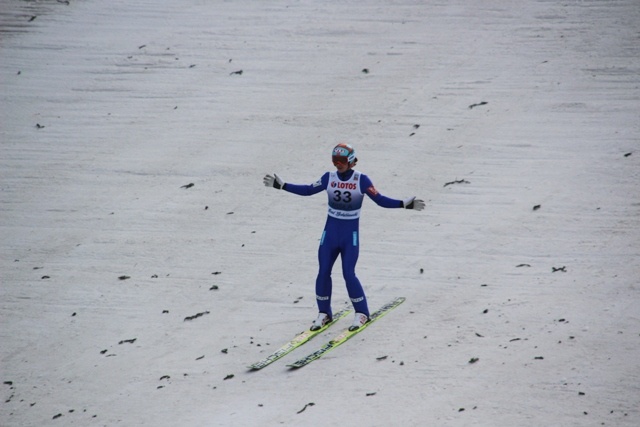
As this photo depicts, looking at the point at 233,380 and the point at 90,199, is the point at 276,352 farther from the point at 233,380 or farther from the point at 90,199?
the point at 90,199

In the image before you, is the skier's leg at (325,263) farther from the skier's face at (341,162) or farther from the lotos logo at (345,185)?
the skier's face at (341,162)

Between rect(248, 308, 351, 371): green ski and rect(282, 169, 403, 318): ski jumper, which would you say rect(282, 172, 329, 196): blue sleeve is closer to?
rect(282, 169, 403, 318): ski jumper

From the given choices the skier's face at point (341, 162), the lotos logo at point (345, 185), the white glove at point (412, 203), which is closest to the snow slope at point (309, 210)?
the white glove at point (412, 203)

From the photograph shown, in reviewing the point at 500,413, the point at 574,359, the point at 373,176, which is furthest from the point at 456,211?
the point at 500,413

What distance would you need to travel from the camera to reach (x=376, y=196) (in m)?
13.2

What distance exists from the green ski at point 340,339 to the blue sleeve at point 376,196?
173 centimetres

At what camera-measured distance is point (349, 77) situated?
77.2 ft

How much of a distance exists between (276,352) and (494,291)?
356 cm

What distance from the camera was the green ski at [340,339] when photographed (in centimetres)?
1284

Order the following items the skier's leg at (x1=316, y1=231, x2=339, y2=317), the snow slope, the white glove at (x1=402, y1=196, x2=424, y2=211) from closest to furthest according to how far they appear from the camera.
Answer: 1. the snow slope
2. the white glove at (x1=402, y1=196, x2=424, y2=211)
3. the skier's leg at (x1=316, y1=231, x2=339, y2=317)

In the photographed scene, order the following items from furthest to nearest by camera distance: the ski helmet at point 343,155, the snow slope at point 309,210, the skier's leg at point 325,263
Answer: the skier's leg at point 325,263
the ski helmet at point 343,155
the snow slope at point 309,210

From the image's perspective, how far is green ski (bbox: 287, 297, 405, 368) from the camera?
12.8 m

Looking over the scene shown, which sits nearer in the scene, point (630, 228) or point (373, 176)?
point (630, 228)

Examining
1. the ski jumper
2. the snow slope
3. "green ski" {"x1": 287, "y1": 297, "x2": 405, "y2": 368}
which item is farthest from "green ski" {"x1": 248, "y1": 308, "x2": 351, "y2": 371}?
the ski jumper
